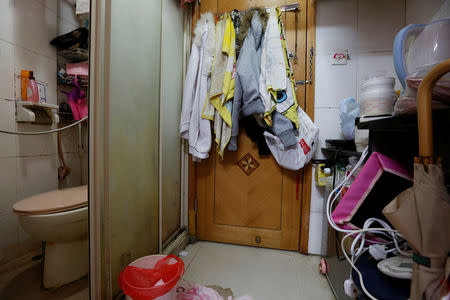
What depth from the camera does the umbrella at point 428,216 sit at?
37cm

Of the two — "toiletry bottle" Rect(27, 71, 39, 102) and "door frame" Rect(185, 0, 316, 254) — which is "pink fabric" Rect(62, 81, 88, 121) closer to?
"toiletry bottle" Rect(27, 71, 39, 102)

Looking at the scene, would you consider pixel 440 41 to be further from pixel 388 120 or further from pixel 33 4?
pixel 33 4

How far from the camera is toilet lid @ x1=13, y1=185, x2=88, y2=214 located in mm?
1021

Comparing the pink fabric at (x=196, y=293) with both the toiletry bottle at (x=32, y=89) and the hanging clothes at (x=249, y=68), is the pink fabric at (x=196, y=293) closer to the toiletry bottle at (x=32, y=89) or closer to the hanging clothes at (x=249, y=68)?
the hanging clothes at (x=249, y=68)

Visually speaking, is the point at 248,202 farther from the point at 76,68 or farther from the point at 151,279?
the point at 76,68

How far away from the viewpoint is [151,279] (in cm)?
93

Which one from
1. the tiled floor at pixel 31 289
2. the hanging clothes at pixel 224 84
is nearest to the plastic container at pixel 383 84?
the hanging clothes at pixel 224 84

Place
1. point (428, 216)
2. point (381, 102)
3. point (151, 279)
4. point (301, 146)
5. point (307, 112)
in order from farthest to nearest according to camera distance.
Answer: point (307, 112) → point (301, 146) → point (151, 279) → point (381, 102) → point (428, 216)

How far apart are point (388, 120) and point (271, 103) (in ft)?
2.70

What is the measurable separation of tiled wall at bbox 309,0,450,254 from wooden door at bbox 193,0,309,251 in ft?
0.41

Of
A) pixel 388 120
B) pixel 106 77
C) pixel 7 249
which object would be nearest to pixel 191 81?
pixel 106 77

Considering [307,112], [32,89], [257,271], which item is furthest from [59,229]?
[307,112]

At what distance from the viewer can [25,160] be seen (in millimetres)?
1400

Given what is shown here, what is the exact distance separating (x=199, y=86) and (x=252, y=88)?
1.39 ft
